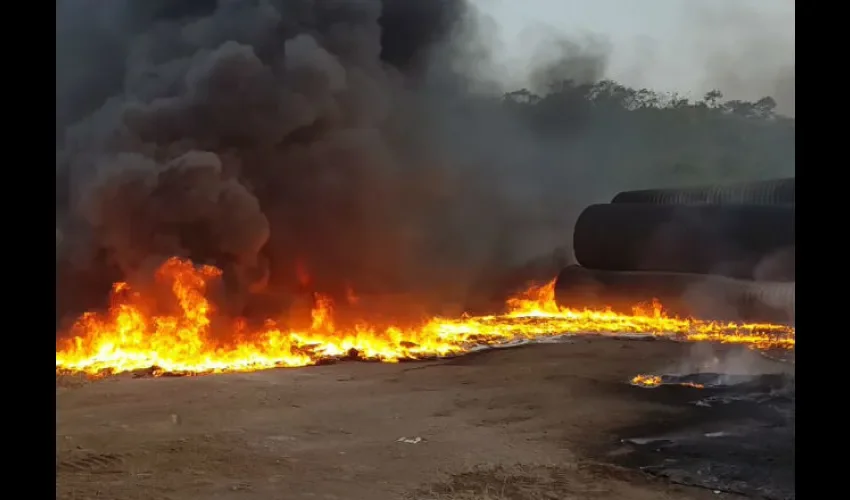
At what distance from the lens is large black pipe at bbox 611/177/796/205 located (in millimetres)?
8430

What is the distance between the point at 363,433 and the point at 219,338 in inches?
161

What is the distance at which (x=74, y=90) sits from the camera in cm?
1014

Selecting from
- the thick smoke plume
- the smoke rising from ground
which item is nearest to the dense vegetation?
the smoke rising from ground

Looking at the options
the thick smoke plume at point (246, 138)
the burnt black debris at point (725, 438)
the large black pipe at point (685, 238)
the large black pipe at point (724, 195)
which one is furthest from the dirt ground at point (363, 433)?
the thick smoke plume at point (246, 138)

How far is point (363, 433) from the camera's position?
577cm

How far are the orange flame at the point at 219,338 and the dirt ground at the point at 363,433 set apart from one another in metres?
0.79

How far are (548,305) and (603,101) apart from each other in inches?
152

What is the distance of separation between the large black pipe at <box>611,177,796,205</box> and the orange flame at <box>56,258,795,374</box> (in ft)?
5.17

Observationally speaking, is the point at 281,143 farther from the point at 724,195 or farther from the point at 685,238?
the point at 724,195

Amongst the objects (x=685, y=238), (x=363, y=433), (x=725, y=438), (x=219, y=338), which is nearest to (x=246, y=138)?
(x=219, y=338)

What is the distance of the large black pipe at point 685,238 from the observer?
868 centimetres

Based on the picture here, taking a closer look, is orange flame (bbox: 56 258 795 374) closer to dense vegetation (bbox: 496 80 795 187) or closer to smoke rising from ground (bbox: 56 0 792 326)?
smoke rising from ground (bbox: 56 0 792 326)

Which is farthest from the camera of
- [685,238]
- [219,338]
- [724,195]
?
[685,238]

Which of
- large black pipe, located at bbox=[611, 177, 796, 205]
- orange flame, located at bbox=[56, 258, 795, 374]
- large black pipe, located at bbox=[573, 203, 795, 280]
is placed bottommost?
orange flame, located at bbox=[56, 258, 795, 374]
